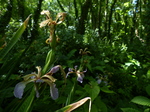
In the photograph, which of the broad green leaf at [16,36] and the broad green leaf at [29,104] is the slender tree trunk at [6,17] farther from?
the broad green leaf at [29,104]

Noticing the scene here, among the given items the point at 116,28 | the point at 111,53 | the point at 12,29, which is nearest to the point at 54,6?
the point at 116,28

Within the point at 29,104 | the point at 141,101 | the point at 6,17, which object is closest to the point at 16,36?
the point at 29,104

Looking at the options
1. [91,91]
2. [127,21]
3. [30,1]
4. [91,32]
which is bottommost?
[91,91]

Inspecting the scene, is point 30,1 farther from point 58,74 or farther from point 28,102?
point 28,102

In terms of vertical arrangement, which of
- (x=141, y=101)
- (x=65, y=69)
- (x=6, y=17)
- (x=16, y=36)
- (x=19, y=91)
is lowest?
(x=141, y=101)

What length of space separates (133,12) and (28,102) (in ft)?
37.8

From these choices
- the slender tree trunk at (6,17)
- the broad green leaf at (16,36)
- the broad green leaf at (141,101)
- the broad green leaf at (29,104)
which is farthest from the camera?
the slender tree trunk at (6,17)

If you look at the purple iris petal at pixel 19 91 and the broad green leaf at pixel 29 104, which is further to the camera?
the broad green leaf at pixel 29 104

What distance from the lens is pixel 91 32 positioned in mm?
4324

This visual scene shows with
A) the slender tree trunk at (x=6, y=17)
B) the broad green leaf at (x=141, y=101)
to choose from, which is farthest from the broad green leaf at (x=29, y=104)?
the slender tree trunk at (x=6, y=17)

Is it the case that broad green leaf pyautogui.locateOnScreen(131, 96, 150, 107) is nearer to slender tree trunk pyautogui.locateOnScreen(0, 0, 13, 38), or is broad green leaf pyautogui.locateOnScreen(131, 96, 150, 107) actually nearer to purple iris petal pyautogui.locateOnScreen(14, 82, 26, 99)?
purple iris petal pyautogui.locateOnScreen(14, 82, 26, 99)

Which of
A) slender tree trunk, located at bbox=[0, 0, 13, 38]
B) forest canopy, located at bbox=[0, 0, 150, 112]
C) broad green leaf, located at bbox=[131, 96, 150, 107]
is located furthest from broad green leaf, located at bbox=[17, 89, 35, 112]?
slender tree trunk, located at bbox=[0, 0, 13, 38]

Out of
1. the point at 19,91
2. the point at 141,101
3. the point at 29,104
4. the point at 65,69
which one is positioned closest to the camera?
the point at 19,91

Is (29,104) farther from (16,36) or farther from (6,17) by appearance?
(6,17)
